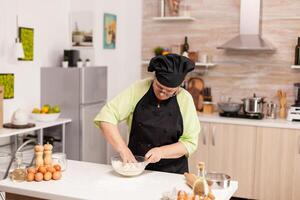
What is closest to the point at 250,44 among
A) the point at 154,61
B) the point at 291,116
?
the point at 291,116

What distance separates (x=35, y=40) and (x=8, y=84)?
63 centimetres

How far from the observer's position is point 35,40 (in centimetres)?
457

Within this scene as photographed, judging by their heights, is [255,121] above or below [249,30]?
below

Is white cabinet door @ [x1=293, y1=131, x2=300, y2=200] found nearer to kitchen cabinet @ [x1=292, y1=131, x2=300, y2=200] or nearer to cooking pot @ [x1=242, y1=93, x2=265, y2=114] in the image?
kitchen cabinet @ [x1=292, y1=131, x2=300, y2=200]

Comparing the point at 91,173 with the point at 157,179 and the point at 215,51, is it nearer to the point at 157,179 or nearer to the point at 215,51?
the point at 157,179

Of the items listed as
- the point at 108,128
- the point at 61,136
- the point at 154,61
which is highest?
the point at 154,61

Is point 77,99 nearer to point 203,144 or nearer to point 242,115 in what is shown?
point 203,144

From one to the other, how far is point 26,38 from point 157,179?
266cm

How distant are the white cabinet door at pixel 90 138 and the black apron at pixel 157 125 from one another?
1.90 meters

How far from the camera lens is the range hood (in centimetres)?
460

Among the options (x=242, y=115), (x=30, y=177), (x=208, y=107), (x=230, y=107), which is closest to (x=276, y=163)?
(x=242, y=115)

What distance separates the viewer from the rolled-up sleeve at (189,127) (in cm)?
258

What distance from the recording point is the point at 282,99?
15.4ft

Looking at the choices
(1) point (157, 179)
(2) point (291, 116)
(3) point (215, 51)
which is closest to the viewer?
(1) point (157, 179)
